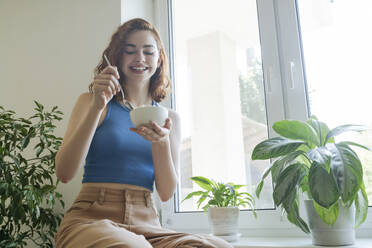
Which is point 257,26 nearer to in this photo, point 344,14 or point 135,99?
point 344,14

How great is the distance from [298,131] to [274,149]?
0.12m

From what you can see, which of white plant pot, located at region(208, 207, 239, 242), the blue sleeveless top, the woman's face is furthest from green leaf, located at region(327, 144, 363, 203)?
the woman's face

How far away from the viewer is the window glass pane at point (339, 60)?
1555mm

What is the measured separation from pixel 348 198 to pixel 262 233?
620mm

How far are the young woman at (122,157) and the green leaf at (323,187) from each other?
36cm

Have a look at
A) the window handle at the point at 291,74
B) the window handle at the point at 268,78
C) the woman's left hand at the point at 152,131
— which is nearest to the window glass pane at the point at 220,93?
the window handle at the point at 268,78

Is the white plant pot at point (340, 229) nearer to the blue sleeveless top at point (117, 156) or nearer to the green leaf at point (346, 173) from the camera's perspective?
the green leaf at point (346, 173)

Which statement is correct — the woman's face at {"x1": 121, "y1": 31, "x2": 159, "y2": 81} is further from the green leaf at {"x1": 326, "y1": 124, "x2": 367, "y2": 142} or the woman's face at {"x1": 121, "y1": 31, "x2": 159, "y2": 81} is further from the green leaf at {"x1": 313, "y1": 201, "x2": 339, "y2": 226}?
the green leaf at {"x1": 313, "y1": 201, "x2": 339, "y2": 226}

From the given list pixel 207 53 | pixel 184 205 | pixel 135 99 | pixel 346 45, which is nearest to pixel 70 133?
pixel 135 99

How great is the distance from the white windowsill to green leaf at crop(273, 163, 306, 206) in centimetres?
25

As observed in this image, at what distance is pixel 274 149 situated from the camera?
4.02ft

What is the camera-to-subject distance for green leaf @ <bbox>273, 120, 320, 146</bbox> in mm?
1252

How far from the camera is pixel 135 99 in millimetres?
1435

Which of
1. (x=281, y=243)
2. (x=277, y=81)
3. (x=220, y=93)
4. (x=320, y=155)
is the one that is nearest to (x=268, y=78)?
(x=277, y=81)
